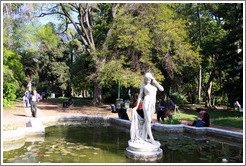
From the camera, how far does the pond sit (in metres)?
5.54

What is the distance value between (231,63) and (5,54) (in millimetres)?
17288

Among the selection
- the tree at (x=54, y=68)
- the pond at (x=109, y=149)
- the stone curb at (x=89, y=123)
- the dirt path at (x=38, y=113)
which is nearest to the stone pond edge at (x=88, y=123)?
the stone curb at (x=89, y=123)

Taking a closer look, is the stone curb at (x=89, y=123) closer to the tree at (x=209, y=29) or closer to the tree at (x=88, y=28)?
the tree at (x=88, y=28)

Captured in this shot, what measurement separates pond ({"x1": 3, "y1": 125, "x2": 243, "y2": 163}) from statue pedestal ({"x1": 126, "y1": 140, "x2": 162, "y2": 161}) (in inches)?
6.3

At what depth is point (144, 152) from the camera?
5617 mm

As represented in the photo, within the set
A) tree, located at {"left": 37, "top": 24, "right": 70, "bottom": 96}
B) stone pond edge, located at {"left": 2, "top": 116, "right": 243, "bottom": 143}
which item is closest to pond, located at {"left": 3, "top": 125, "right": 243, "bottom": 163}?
stone pond edge, located at {"left": 2, "top": 116, "right": 243, "bottom": 143}

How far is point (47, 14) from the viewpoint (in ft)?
74.7

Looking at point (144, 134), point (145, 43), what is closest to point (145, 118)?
point (144, 134)

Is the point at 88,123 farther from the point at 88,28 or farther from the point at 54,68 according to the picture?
the point at 54,68

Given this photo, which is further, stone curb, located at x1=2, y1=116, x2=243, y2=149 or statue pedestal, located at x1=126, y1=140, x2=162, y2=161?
stone curb, located at x1=2, y1=116, x2=243, y2=149

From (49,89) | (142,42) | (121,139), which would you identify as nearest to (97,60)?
(142,42)

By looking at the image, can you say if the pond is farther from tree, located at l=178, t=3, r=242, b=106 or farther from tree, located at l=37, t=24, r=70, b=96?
tree, located at l=37, t=24, r=70, b=96

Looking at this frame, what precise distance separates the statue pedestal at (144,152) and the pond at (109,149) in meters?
0.16

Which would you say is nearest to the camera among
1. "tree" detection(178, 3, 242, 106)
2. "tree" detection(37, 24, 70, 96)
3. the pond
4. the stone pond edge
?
the pond
